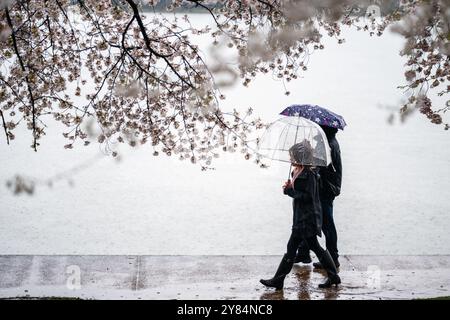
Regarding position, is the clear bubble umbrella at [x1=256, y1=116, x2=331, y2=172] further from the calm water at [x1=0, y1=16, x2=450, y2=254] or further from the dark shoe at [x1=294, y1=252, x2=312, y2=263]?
the calm water at [x1=0, y1=16, x2=450, y2=254]

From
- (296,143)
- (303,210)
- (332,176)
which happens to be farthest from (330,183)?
(296,143)

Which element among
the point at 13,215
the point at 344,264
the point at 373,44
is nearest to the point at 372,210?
the point at 344,264

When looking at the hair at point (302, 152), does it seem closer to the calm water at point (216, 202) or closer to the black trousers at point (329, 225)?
the black trousers at point (329, 225)

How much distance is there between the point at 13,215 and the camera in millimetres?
10680

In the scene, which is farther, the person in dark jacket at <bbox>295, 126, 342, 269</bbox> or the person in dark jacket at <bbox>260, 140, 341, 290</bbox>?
the person in dark jacket at <bbox>295, 126, 342, 269</bbox>

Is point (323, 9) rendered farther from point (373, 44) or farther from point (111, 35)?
point (373, 44)

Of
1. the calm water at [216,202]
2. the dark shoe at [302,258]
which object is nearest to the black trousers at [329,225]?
the dark shoe at [302,258]

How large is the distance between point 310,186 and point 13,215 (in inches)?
218

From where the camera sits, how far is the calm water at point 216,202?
941 centimetres

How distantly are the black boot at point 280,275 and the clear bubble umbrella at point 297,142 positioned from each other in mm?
1046

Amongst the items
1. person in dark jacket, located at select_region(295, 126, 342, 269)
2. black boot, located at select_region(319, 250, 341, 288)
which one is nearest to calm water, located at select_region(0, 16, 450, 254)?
person in dark jacket, located at select_region(295, 126, 342, 269)

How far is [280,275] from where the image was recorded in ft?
23.6

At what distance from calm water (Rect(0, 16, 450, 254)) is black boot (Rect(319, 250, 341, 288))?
1.72 metres

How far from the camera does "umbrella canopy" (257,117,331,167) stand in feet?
23.0
